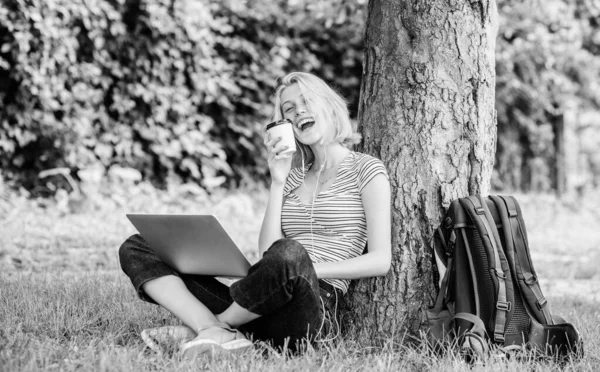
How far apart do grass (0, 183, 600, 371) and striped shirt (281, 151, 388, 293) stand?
374 millimetres

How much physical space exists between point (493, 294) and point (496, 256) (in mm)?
139

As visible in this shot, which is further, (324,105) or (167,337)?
(324,105)

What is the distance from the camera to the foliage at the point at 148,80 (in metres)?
6.03

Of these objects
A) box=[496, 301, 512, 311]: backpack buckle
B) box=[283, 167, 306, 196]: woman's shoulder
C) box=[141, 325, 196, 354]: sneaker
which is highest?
box=[283, 167, 306, 196]: woman's shoulder

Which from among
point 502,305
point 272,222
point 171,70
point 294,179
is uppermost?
point 171,70

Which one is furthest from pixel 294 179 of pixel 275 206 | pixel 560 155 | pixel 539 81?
pixel 560 155

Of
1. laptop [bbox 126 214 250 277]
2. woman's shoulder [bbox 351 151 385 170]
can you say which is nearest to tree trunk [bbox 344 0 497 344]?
woman's shoulder [bbox 351 151 385 170]

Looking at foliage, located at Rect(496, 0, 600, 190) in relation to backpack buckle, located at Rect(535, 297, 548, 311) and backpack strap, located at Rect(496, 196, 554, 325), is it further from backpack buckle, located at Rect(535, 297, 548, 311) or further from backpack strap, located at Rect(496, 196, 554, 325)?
backpack buckle, located at Rect(535, 297, 548, 311)

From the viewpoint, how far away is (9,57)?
6.00 m

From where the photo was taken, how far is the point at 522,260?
8.21ft

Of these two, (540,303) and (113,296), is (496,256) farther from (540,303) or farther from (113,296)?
(113,296)

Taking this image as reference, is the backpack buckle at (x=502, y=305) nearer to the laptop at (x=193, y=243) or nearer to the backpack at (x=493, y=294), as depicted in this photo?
the backpack at (x=493, y=294)

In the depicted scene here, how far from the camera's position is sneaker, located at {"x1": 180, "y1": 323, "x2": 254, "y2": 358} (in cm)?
234

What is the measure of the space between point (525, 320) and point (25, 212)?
4823mm
